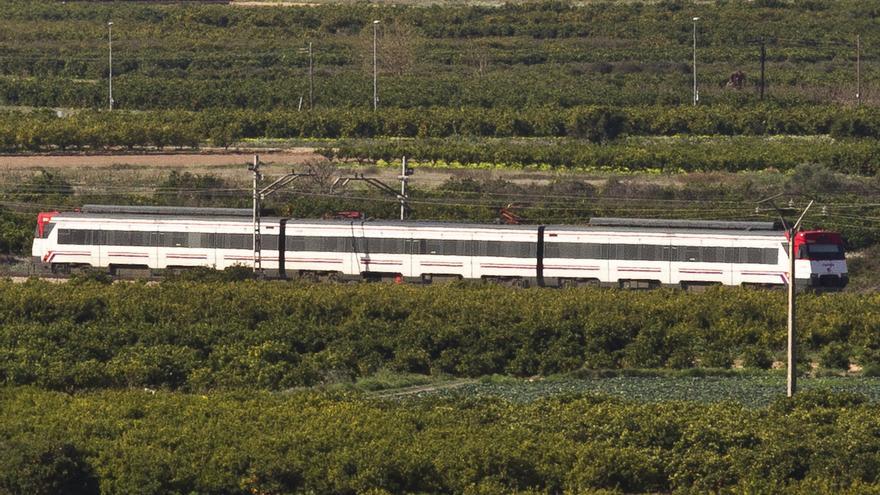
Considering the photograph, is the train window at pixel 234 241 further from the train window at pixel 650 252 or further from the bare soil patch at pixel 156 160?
the bare soil patch at pixel 156 160

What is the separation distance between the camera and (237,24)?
174 metres

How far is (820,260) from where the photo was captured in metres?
70.1

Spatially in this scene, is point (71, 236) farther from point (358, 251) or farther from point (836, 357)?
point (836, 357)

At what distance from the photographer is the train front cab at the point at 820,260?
228ft

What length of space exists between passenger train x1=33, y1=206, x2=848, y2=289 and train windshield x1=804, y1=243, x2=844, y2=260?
4 cm

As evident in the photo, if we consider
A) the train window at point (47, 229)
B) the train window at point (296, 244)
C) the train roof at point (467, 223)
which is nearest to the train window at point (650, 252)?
the train roof at point (467, 223)

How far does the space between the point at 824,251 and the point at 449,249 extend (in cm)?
1495

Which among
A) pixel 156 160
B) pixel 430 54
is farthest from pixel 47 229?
pixel 430 54

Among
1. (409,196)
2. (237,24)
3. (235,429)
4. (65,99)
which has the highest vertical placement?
(237,24)

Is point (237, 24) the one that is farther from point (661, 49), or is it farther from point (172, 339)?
point (172, 339)

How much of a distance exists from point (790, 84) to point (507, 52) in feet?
91.2

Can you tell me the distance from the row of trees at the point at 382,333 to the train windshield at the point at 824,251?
3823 millimetres

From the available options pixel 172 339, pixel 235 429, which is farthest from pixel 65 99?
pixel 235 429

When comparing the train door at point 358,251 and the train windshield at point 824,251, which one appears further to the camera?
the train door at point 358,251
